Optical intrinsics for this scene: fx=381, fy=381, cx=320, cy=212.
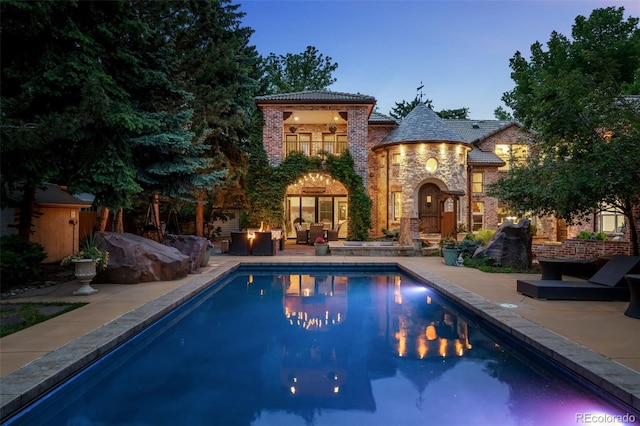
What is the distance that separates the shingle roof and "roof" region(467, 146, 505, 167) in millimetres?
1824

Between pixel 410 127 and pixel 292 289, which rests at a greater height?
pixel 410 127

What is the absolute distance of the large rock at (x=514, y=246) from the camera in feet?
35.4

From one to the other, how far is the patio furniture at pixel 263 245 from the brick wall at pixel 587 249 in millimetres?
9250

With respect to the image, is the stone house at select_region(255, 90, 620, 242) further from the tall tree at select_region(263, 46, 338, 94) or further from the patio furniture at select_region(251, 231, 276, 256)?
the tall tree at select_region(263, 46, 338, 94)

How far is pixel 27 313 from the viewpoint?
18.9 feet

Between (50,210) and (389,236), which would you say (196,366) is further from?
(389,236)

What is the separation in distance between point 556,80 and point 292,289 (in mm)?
7120

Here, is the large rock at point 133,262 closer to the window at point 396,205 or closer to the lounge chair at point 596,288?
the lounge chair at point 596,288

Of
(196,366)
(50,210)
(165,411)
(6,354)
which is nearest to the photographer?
(165,411)

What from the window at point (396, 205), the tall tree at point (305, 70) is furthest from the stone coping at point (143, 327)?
the tall tree at point (305, 70)

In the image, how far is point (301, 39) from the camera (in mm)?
33625

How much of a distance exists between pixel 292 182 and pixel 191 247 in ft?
27.5

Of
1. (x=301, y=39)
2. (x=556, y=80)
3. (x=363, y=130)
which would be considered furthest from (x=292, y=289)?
(x=301, y=39)

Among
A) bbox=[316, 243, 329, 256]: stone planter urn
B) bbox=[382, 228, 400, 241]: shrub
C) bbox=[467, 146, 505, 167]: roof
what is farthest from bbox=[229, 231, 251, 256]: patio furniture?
bbox=[467, 146, 505, 167]: roof
